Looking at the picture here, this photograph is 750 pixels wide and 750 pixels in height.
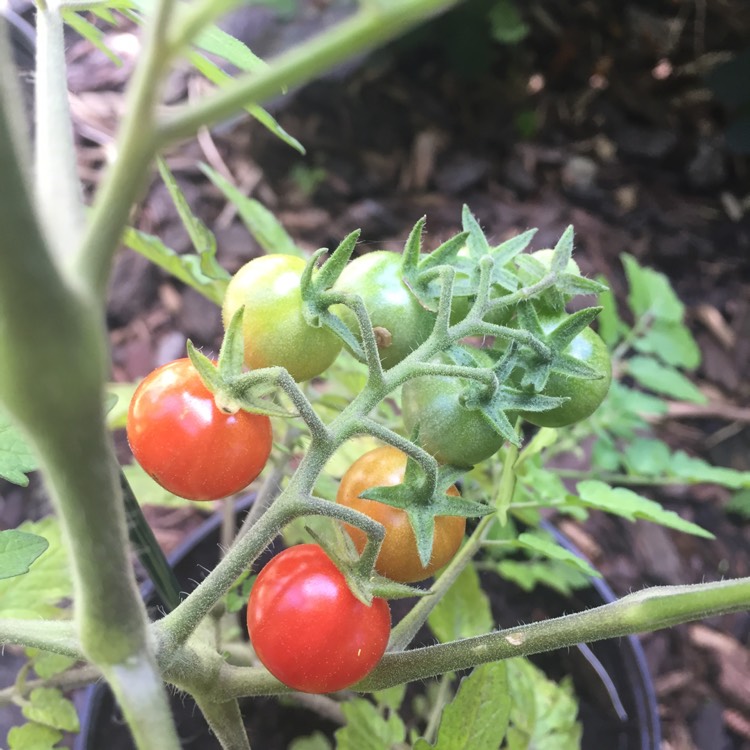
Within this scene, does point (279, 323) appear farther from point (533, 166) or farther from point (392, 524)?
point (533, 166)

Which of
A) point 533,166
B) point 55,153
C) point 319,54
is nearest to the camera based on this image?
point 319,54

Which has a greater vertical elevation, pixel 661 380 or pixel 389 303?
pixel 389 303

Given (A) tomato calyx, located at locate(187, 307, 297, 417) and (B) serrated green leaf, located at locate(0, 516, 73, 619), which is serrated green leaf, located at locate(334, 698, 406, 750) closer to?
(B) serrated green leaf, located at locate(0, 516, 73, 619)

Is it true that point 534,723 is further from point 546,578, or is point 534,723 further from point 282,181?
point 282,181

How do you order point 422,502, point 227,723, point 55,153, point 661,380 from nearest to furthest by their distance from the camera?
point 55,153 < point 422,502 < point 227,723 < point 661,380

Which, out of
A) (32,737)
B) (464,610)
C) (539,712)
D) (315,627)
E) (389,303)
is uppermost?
(389,303)

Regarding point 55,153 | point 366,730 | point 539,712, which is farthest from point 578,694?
point 55,153

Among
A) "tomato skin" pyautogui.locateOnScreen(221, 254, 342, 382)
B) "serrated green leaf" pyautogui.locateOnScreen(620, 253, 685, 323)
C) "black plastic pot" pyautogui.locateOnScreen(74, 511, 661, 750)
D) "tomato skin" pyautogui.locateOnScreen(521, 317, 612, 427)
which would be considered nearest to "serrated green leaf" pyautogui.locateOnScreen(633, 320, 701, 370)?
"serrated green leaf" pyautogui.locateOnScreen(620, 253, 685, 323)

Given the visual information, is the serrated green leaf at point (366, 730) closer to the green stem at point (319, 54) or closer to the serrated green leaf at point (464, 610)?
the serrated green leaf at point (464, 610)
